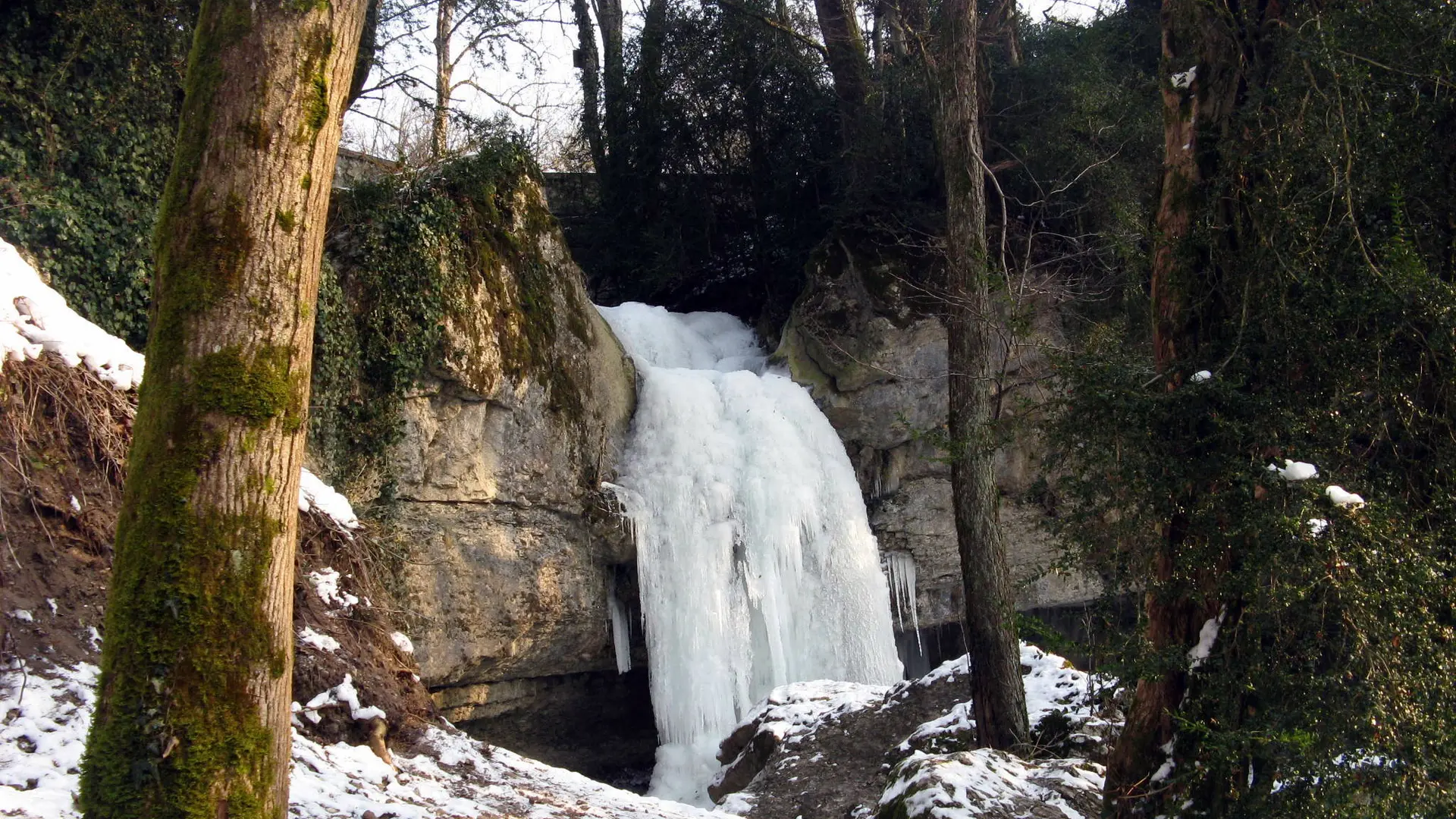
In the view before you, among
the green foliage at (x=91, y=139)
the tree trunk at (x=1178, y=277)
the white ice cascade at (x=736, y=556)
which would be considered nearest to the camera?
the tree trunk at (x=1178, y=277)

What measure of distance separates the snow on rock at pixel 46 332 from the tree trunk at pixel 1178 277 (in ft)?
17.3

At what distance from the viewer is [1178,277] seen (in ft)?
15.5

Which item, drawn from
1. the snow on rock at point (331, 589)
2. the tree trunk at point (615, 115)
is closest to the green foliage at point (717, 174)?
the tree trunk at point (615, 115)

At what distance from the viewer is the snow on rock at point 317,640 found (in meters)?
6.37

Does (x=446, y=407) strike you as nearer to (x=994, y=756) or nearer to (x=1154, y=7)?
(x=994, y=756)

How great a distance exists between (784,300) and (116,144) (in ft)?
29.2

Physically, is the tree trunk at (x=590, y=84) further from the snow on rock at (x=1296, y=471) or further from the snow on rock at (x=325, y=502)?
the snow on rock at (x=1296, y=471)

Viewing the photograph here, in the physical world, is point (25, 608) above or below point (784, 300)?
below

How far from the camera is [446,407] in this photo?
33.3 ft

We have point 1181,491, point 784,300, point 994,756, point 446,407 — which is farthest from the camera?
point 784,300

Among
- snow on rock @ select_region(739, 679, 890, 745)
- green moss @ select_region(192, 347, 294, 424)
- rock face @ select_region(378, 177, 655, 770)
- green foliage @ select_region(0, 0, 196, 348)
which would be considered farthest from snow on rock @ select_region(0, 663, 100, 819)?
snow on rock @ select_region(739, 679, 890, 745)

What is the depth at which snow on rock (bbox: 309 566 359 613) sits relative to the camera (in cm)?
698

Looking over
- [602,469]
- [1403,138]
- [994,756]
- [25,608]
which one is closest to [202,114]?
[25,608]

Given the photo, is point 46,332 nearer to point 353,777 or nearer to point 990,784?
point 353,777
